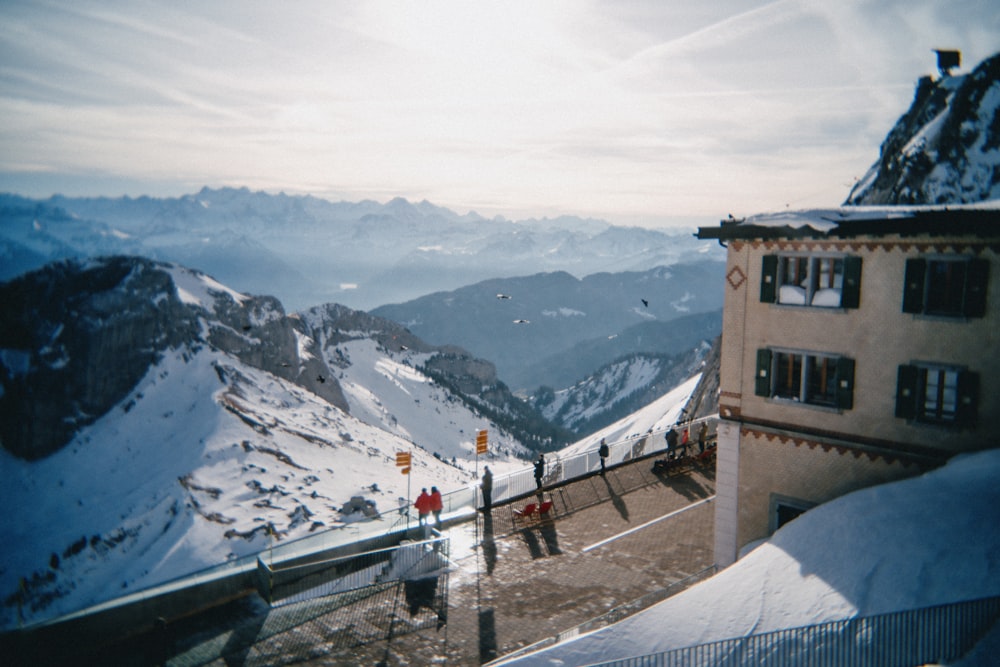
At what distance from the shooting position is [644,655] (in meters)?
11.5

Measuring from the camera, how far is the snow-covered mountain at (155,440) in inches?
1993

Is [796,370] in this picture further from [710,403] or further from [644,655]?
[710,403]

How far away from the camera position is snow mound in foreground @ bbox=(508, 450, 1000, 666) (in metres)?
11.5

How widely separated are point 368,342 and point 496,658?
604 feet

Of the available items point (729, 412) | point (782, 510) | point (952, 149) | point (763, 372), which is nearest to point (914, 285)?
point (763, 372)

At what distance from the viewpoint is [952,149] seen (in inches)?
2411

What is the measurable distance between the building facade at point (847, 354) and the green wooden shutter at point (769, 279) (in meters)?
0.04

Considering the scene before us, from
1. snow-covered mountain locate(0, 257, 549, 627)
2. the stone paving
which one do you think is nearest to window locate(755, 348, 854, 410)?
the stone paving

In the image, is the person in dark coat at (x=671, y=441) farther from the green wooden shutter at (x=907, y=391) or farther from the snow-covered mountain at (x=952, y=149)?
the snow-covered mountain at (x=952, y=149)

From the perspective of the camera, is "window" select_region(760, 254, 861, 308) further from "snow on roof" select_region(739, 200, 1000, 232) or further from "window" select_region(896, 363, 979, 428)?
"window" select_region(896, 363, 979, 428)

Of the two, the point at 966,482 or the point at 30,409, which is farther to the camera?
the point at 30,409

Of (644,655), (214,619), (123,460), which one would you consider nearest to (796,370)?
(644,655)

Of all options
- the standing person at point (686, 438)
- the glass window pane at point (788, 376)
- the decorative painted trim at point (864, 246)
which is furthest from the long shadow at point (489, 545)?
the decorative painted trim at point (864, 246)

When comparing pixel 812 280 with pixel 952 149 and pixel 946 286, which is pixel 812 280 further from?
pixel 952 149
